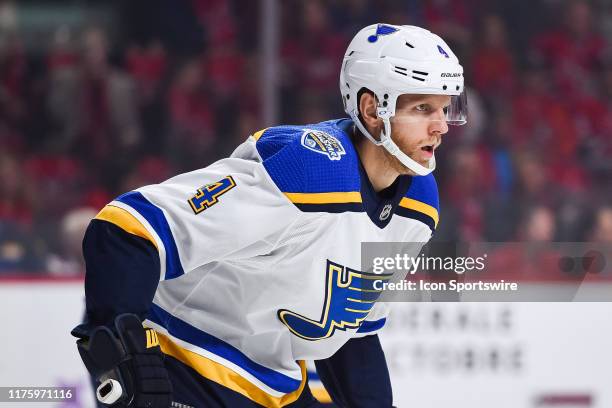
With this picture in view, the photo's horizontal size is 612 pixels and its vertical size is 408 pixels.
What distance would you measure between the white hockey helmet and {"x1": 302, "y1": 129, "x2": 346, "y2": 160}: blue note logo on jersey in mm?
130

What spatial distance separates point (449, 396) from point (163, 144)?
2.10 metres

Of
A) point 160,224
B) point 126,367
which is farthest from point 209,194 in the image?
point 126,367

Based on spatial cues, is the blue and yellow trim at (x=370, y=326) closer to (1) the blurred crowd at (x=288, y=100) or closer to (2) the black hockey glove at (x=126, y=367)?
(2) the black hockey glove at (x=126, y=367)

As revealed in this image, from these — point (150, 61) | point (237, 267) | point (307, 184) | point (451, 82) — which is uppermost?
point (150, 61)

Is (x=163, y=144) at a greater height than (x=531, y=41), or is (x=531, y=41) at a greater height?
(x=531, y=41)

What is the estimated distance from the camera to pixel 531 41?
564cm

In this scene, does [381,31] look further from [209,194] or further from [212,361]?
[212,361]

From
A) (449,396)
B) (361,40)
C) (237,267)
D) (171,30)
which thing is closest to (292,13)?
(171,30)

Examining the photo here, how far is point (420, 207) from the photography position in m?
2.35

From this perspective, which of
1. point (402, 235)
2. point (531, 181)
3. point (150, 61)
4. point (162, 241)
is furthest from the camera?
point (150, 61)

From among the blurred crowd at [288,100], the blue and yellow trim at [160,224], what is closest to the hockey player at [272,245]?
the blue and yellow trim at [160,224]

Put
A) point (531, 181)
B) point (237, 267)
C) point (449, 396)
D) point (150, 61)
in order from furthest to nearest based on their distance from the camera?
point (150, 61), point (531, 181), point (449, 396), point (237, 267)

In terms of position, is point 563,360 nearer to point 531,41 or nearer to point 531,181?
point 531,181

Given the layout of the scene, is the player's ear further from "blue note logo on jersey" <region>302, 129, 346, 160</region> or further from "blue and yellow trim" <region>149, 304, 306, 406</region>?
"blue and yellow trim" <region>149, 304, 306, 406</region>
